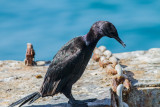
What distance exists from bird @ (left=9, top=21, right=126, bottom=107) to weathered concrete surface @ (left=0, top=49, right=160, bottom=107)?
43 cm

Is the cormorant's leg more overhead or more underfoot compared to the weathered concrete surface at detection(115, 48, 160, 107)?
more underfoot

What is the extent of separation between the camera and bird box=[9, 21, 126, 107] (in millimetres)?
4922

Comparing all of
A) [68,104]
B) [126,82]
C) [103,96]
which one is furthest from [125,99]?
[68,104]

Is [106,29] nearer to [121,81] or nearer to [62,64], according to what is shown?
[62,64]

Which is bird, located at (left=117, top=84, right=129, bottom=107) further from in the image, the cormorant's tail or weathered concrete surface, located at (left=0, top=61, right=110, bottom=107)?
the cormorant's tail

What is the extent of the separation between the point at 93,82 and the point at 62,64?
5.54 ft

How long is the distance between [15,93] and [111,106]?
174 cm

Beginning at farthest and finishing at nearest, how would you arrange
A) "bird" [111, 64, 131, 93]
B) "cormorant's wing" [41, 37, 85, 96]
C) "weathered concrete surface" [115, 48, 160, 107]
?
1. "weathered concrete surface" [115, 48, 160, 107]
2. "bird" [111, 64, 131, 93]
3. "cormorant's wing" [41, 37, 85, 96]

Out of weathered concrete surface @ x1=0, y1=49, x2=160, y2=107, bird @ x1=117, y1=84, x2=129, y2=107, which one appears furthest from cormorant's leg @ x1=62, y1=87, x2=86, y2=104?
bird @ x1=117, y1=84, x2=129, y2=107

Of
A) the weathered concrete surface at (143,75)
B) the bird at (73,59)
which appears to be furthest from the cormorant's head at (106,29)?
the weathered concrete surface at (143,75)

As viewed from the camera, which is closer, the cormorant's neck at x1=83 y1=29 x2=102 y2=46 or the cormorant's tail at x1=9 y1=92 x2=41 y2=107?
the cormorant's neck at x1=83 y1=29 x2=102 y2=46

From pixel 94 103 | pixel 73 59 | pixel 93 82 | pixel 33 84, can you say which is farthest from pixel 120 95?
pixel 33 84

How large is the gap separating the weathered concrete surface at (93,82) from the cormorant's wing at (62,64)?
41cm

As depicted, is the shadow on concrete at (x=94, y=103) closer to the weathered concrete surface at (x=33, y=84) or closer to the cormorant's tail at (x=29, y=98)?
the weathered concrete surface at (x=33, y=84)
